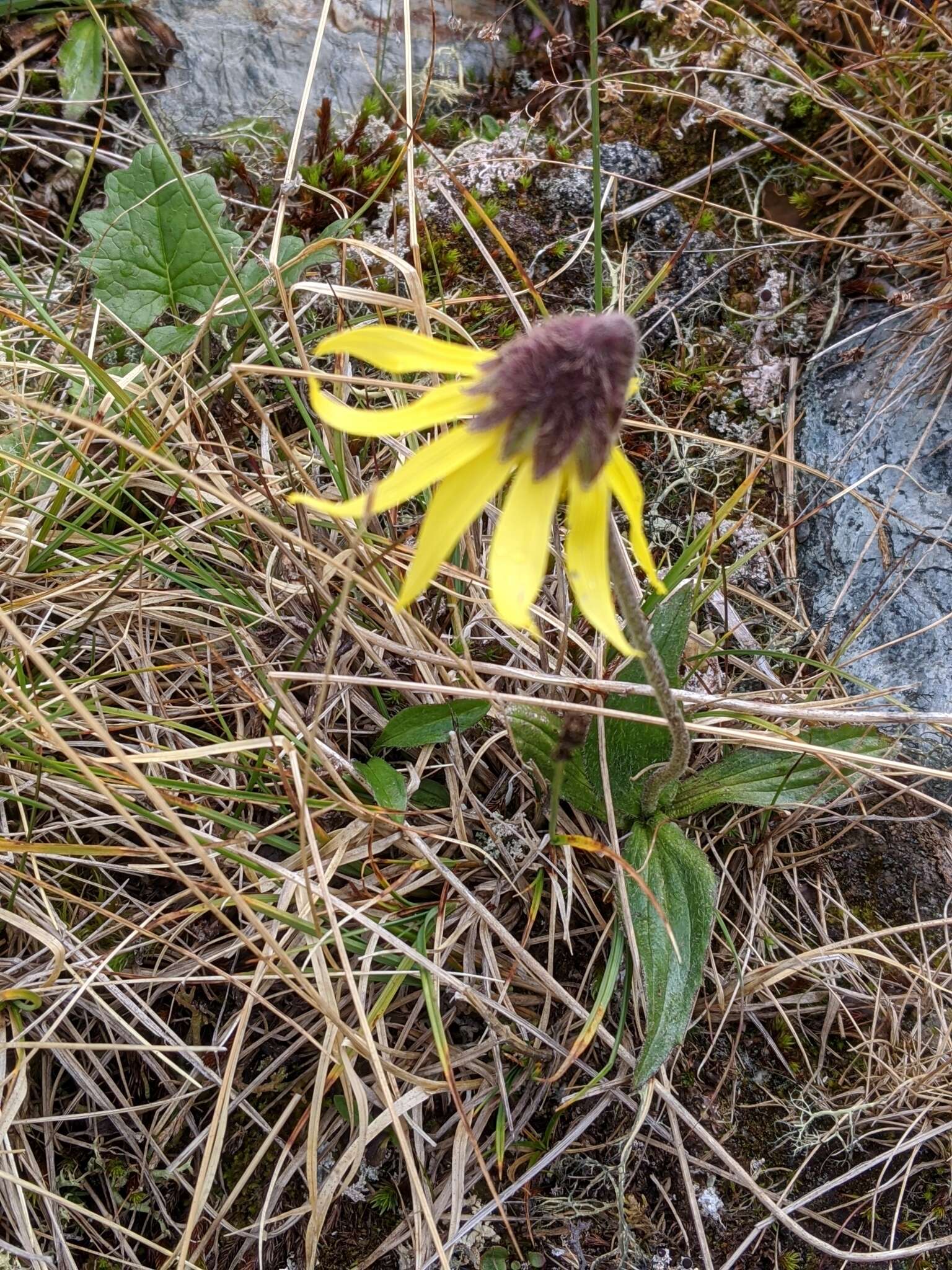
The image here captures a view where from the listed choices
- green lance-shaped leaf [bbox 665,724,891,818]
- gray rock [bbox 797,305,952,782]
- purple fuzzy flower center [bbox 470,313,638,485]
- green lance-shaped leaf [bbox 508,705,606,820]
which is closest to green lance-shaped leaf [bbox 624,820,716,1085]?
green lance-shaped leaf [bbox 665,724,891,818]

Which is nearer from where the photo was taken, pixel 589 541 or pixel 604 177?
pixel 589 541

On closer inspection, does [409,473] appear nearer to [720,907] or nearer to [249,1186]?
[720,907]

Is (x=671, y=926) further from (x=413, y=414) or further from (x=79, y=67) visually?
(x=79, y=67)

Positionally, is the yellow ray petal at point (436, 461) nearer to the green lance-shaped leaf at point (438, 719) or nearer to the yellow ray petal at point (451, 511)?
the yellow ray petal at point (451, 511)

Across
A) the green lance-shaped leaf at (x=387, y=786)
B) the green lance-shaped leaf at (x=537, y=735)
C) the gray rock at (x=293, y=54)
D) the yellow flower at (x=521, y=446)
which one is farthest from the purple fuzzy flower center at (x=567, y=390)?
the gray rock at (x=293, y=54)

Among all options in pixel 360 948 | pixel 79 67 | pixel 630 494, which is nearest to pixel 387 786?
pixel 360 948

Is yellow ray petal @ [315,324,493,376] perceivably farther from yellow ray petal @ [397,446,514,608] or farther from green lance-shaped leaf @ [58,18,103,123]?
green lance-shaped leaf @ [58,18,103,123]

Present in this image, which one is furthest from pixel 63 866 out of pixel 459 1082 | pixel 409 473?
pixel 409 473
